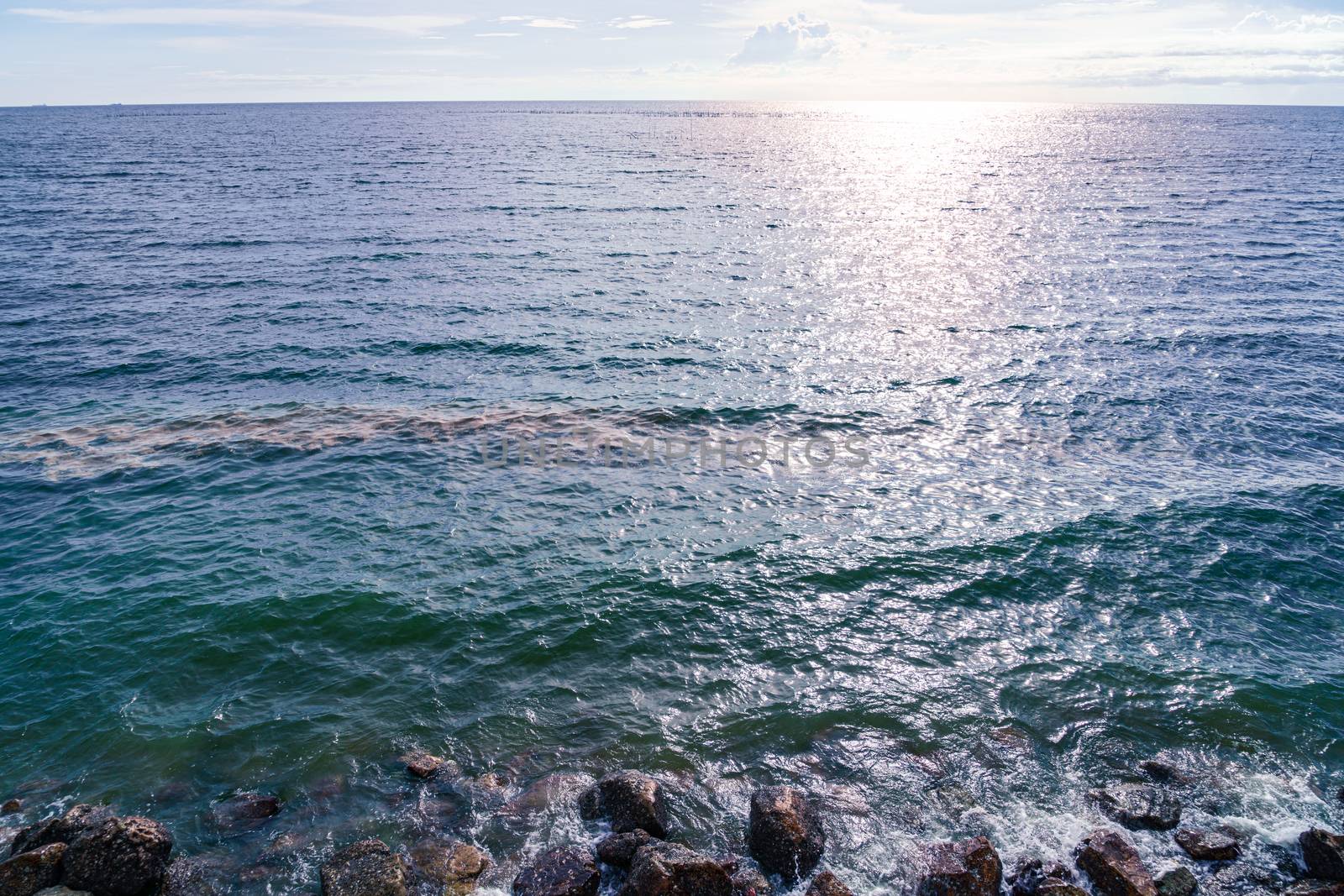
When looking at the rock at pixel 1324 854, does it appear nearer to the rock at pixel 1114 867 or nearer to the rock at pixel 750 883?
the rock at pixel 1114 867

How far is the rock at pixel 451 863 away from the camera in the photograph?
12.1 metres

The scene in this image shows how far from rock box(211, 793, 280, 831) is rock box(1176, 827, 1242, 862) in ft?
51.7

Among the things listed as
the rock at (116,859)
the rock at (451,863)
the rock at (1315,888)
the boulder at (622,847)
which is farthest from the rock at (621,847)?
the rock at (1315,888)

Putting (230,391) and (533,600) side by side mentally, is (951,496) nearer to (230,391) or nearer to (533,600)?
(533,600)

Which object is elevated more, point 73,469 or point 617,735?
point 73,469

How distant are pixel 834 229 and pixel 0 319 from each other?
203ft

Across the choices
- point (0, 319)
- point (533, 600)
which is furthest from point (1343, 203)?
point (0, 319)

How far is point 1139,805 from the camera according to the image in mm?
13477

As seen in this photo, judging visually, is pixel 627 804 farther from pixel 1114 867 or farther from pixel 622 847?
pixel 1114 867

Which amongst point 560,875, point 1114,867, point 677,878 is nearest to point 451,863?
point 560,875

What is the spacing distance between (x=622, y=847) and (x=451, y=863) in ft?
9.35

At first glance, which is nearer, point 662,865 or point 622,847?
point 662,865

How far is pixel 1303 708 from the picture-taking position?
1596cm

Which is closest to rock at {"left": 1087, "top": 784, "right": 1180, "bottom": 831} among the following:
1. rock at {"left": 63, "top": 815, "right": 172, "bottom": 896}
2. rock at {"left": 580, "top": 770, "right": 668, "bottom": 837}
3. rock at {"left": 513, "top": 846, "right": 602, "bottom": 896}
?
rock at {"left": 580, "top": 770, "right": 668, "bottom": 837}
